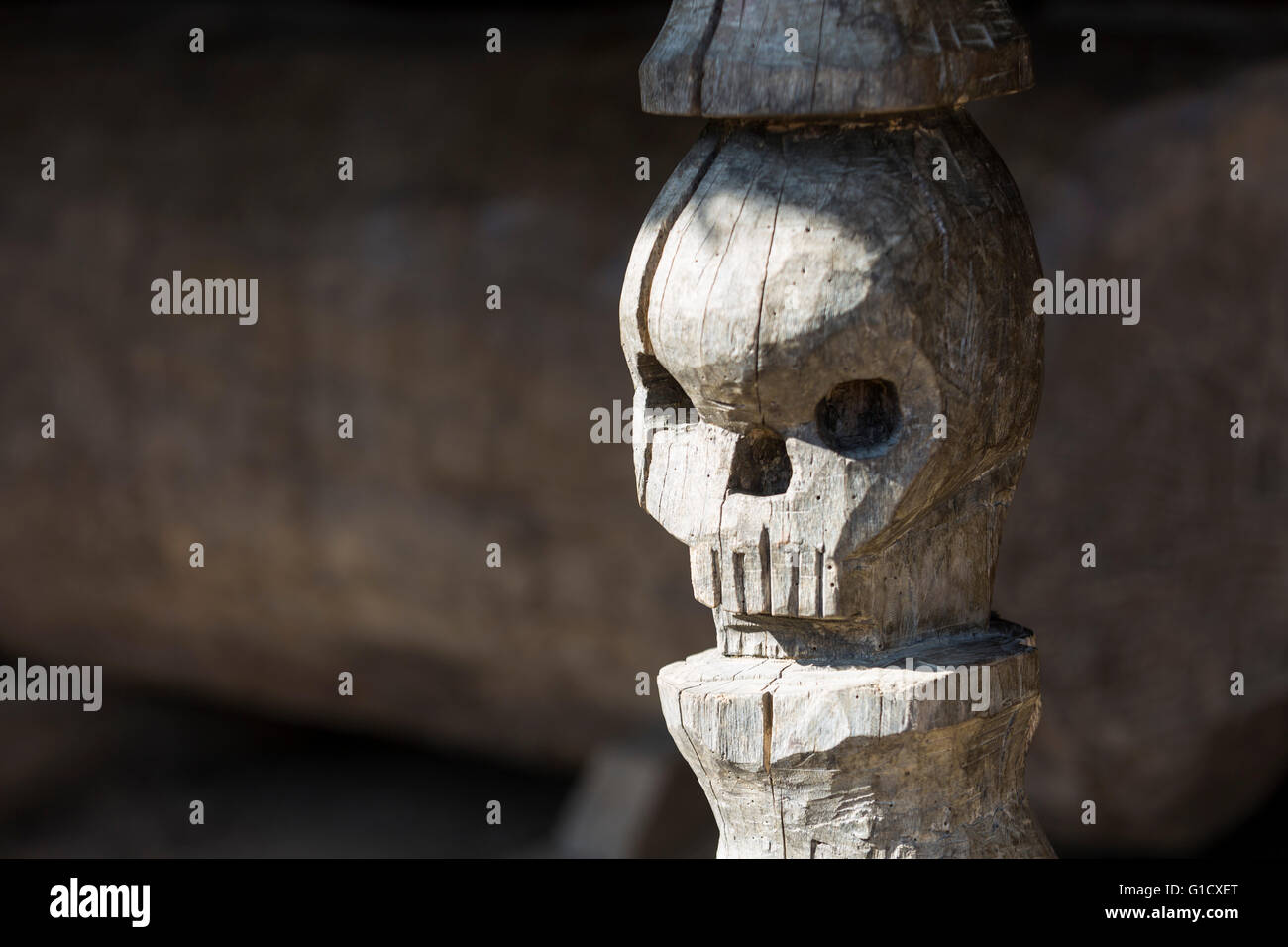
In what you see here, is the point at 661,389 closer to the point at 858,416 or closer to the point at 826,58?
the point at 858,416

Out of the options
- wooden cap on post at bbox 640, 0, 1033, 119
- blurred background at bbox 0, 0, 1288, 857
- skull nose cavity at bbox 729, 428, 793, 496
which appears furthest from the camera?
blurred background at bbox 0, 0, 1288, 857

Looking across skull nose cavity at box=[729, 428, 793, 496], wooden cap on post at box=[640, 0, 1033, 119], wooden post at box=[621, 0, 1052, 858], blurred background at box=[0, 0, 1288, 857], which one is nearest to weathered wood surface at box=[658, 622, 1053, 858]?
wooden post at box=[621, 0, 1052, 858]

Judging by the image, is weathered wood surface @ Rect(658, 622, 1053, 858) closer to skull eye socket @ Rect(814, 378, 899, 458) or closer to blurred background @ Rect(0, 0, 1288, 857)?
skull eye socket @ Rect(814, 378, 899, 458)

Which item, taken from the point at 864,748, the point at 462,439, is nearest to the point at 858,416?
the point at 864,748

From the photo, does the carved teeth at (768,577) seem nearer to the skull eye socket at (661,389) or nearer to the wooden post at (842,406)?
the wooden post at (842,406)

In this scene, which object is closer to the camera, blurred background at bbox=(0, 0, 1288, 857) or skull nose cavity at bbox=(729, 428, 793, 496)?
skull nose cavity at bbox=(729, 428, 793, 496)

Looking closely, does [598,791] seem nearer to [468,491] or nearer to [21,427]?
[468,491]

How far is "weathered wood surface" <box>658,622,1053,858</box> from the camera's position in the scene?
6.81ft

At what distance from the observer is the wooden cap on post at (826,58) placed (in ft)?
6.46

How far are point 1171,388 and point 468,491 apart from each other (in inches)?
88.6

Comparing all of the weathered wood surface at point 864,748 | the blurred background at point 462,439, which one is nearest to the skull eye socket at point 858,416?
the weathered wood surface at point 864,748

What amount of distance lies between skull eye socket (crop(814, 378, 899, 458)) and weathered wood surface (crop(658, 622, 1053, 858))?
0.29 meters
